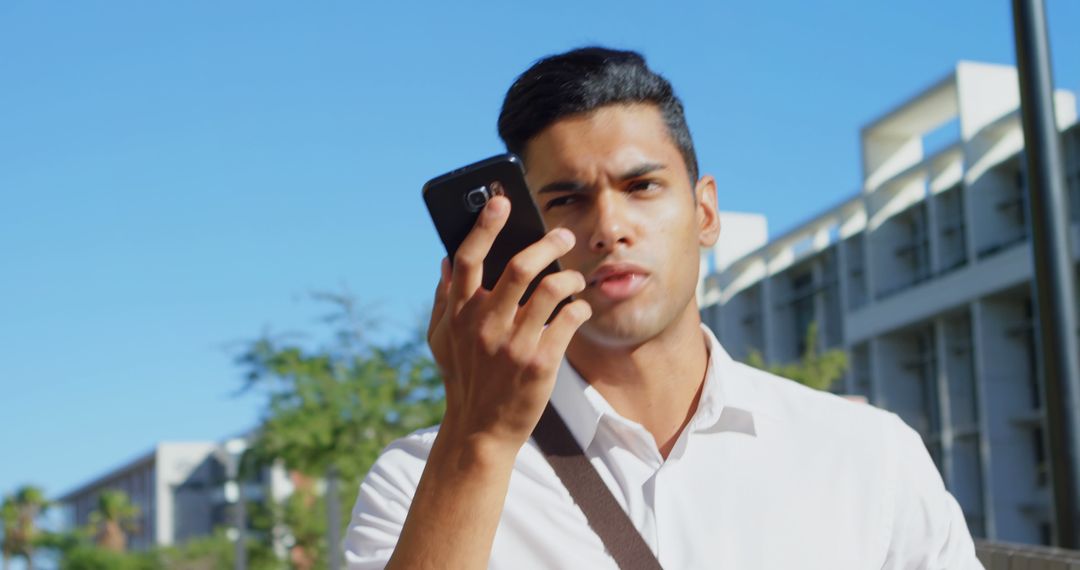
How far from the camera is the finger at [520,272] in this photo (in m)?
1.55

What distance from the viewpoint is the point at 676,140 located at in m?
2.68

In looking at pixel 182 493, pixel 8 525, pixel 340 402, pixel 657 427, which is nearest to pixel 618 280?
pixel 657 427

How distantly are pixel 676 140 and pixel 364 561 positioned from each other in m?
0.95

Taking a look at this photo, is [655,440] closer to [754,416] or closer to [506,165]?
[754,416]

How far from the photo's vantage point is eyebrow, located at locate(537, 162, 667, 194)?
Answer: 8.06 feet

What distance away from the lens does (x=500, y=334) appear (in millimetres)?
1592

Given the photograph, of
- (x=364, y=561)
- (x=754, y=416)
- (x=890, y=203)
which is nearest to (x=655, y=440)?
(x=754, y=416)

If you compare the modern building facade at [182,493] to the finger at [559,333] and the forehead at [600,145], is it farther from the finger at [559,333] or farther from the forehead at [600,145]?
the finger at [559,333]

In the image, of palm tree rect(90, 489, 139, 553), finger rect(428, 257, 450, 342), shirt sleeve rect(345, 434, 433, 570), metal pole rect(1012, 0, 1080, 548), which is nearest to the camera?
finger rect(428, 257, 450, 342)

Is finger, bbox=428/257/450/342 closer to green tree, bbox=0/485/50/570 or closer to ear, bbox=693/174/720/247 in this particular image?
ear, bbox=693/174/720/247

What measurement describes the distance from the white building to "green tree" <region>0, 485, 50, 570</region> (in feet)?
196

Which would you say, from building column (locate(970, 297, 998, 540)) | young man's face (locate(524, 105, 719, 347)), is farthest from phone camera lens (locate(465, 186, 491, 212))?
building column (locate(970, 297, 998, 540))

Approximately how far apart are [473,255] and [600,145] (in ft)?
3.10

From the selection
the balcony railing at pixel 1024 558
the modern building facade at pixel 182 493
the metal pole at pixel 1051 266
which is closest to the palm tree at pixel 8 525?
the modern building facade at pixel 182 493
